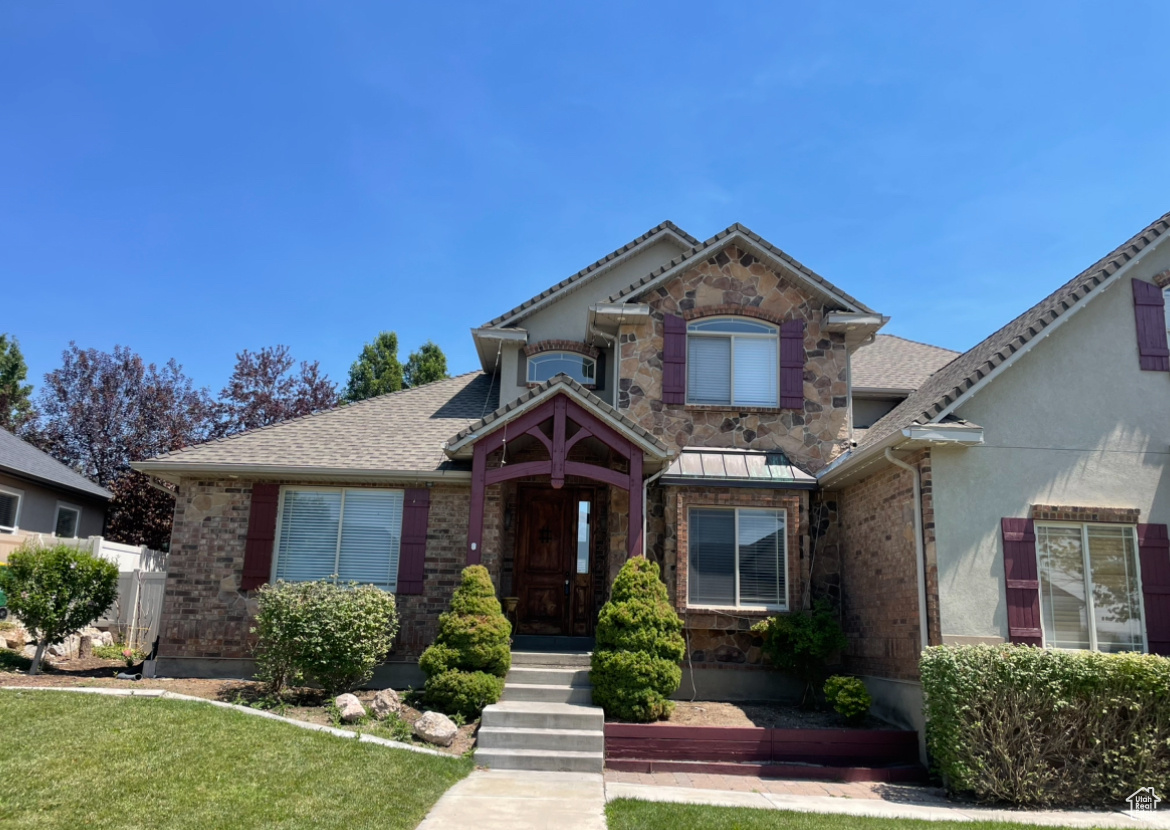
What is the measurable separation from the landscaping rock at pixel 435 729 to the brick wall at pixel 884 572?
230 inches

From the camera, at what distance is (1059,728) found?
355 inches

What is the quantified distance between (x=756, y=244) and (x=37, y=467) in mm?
19064

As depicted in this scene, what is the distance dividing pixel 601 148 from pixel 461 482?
5710mm

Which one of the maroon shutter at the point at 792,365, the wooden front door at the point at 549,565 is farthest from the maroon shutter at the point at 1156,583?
the wooden front door at the point at 549,565

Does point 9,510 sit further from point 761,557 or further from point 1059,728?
point 1059,728

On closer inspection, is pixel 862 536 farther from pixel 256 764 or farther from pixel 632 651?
pixel 256 764

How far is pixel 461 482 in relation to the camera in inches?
519

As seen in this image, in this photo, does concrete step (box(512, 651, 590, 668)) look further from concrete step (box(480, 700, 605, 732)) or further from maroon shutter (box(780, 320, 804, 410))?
maroon shutter (box(780, 320, 804, 410))

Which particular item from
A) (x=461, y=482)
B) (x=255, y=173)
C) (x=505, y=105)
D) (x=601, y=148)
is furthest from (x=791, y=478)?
(x=255, y=173)

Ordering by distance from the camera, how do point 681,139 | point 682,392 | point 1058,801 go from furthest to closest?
point 682,392, point 681,139, point 1058,801

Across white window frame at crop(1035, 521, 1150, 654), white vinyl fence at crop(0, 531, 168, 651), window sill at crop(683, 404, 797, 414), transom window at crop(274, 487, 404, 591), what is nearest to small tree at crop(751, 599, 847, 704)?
white window frame at crop(1035, 521, 1150, 654)

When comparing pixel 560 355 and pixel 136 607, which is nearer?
pixel 560 355

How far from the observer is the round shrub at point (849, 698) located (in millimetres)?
10898

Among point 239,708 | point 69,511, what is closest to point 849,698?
point 239,708
